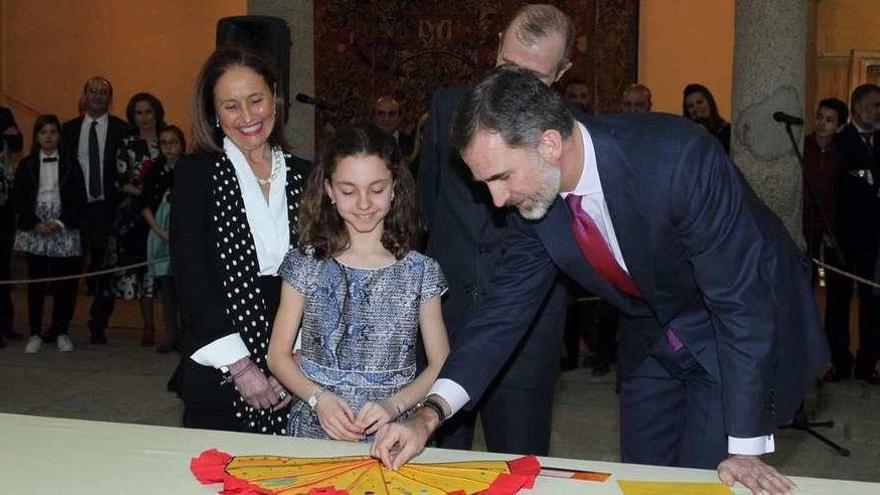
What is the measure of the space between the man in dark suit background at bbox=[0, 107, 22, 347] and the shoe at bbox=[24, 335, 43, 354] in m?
0.28

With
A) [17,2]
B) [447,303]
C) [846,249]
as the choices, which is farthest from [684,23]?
[447,303]

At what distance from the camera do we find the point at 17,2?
1255 centimetres

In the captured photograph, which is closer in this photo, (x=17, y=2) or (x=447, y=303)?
(x=447, y=303)

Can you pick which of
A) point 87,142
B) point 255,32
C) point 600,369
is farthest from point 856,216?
point 87,142

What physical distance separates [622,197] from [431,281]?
755 millimetres

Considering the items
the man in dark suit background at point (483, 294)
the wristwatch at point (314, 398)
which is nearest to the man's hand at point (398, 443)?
the wristwatch at point (314, 398)

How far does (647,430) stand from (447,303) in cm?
80

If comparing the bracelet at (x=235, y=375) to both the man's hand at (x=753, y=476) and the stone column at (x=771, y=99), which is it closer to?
the man's hand at (x=753, y=476)

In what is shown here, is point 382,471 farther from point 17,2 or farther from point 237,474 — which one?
point 17,2

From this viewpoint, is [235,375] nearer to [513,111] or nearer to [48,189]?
[513,111]

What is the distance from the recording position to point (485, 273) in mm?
3682

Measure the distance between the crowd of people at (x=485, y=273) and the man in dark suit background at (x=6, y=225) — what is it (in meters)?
5.30

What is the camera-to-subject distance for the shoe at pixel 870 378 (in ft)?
24.0

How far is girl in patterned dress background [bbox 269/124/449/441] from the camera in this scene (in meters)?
3.23
